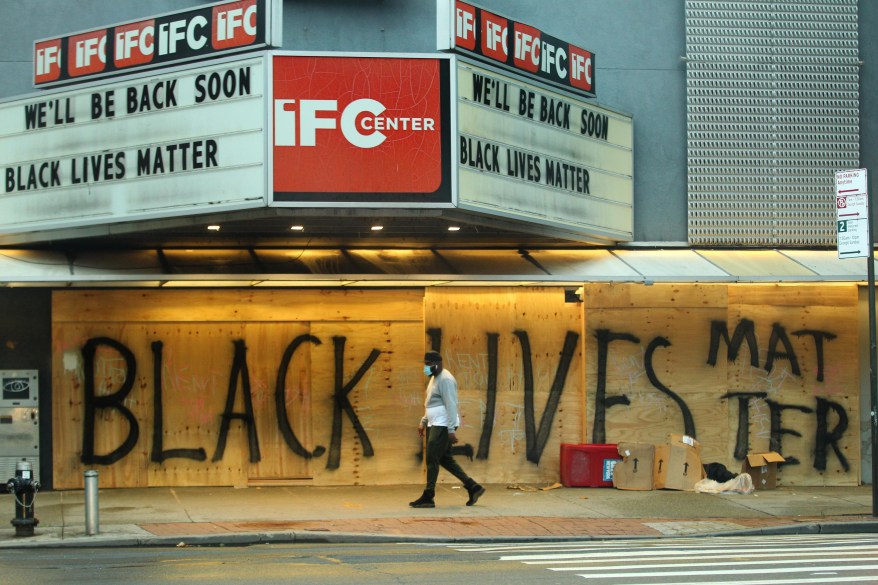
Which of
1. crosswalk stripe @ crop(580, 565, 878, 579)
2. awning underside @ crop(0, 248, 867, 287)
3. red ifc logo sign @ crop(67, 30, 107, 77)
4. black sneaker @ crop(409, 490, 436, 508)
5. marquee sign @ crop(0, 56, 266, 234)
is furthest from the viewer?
awning underside @ crop(0, 248, 867, 287)

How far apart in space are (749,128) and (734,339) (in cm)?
315

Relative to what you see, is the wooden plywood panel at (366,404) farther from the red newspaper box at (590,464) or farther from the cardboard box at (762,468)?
the cardboard box at (762,468)

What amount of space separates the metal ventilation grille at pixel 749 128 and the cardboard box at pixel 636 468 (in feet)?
10.8

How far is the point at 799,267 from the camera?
17.1 metres

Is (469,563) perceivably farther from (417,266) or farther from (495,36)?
(495,36)

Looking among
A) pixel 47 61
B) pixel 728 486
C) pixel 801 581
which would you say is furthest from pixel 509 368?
pixel 801 581

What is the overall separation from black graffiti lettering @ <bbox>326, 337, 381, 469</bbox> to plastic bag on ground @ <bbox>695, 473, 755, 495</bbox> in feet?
15.4

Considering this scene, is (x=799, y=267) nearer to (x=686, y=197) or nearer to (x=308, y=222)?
(x=686, y=197)

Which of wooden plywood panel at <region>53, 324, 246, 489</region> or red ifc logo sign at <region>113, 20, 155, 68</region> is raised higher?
red ifc logo sign at <region>113, 20, 155, 68</region>

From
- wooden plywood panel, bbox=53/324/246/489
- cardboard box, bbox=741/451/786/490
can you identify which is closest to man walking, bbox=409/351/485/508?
wooden plywood panel, bbox=53/324/246/489

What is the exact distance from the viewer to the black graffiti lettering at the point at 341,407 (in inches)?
681

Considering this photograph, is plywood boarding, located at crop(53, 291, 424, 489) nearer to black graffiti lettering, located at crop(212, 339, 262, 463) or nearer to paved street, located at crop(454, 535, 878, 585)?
black graffiti lettering, located at crop(212, 339, 262, 463)

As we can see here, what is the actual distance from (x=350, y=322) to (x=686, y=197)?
5349 millimetres

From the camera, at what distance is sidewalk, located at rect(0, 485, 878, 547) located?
12.7 meters
